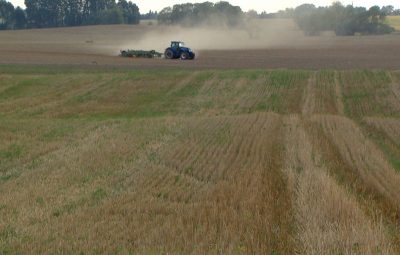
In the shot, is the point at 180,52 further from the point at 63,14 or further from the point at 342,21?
the point at 63,14

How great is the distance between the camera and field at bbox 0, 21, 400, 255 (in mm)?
9164

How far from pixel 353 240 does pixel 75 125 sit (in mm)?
16941

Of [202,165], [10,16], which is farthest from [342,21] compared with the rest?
[202,165]

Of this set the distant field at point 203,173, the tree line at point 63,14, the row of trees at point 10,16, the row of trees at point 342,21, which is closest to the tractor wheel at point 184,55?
the distant field at point 203,173

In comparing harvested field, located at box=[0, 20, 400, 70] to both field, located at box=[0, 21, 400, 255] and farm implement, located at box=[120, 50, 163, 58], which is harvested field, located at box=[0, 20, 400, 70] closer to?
farm implement, located at box=[120, 50, 163, 58]

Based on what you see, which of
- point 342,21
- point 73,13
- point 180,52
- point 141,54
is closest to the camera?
point 180,52

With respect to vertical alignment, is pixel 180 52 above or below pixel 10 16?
below

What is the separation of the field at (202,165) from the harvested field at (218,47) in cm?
1188

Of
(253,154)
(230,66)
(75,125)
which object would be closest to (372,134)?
(253,154)

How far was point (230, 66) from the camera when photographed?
151ft

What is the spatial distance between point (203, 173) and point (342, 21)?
10882 centimetres

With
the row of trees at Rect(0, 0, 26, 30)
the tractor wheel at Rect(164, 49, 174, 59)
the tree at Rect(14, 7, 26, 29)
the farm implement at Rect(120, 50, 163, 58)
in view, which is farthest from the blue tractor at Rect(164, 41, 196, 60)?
the tree at Rect(14, 7, 26, 29)

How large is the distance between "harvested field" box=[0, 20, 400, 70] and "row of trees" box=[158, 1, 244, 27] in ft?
11.8

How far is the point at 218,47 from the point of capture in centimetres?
7638
